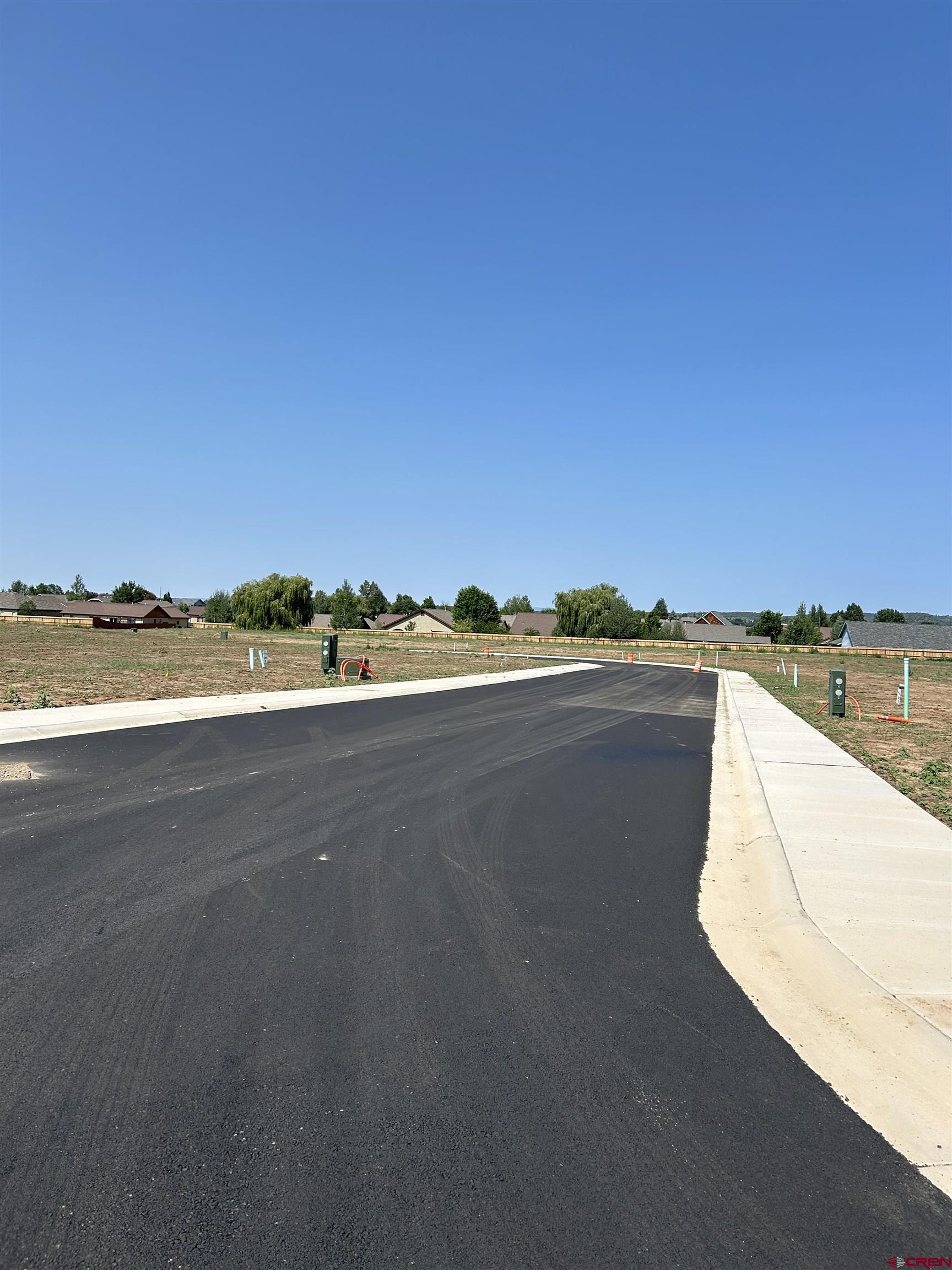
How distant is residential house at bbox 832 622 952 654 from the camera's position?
271 ft

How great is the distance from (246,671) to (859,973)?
80.5 feet

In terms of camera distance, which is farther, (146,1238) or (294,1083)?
(294,1083)

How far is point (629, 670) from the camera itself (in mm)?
39000

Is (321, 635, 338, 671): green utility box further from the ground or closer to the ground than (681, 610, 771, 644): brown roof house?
closer to the ground

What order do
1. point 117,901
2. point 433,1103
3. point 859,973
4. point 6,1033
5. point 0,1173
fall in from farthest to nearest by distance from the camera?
point 117,901
point 859,973
point 6,1033
point 433,1103
point 0,1173

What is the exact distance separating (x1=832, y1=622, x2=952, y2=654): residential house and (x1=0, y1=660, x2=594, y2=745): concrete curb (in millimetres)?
77930

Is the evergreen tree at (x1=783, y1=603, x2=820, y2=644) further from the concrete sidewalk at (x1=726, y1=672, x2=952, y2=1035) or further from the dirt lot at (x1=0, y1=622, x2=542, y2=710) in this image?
the concrete sidewalk at (x1=726, y1=672, x2=952, y2=1035)

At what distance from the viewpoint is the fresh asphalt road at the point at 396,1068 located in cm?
242

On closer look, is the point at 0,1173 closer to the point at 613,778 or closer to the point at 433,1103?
the point at 433,1103

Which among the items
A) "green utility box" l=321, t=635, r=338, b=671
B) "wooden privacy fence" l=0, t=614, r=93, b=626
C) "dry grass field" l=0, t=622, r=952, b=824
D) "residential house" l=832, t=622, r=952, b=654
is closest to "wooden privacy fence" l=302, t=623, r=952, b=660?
"residential house" l=832, t=622, r=952, b=654

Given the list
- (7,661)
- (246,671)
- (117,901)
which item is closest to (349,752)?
(117,901)

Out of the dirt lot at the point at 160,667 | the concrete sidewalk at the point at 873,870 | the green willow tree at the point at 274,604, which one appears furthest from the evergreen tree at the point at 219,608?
the concrete sidewalk at the point at 873,870

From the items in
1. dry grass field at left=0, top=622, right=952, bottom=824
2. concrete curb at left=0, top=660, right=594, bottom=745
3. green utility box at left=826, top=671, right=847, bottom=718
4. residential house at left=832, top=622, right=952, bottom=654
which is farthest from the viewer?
residential house at left=832, top=622, right=952, bottom=654

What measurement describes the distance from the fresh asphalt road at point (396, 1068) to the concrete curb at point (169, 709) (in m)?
5.37
